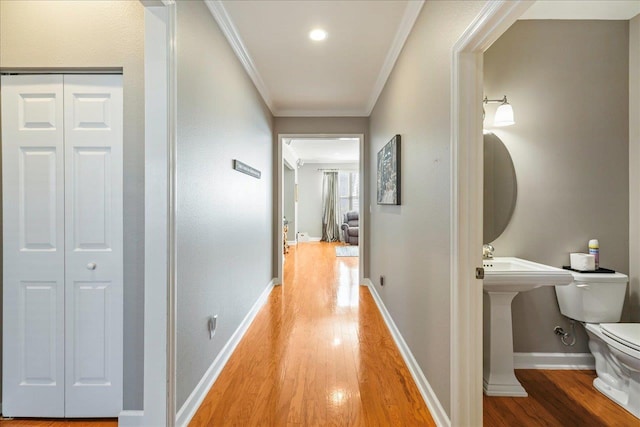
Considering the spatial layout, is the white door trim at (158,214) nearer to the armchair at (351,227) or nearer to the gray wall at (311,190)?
the armchair at (351,227)

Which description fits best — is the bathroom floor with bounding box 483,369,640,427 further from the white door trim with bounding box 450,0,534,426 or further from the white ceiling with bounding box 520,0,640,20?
the white ceiling with bounding box 520,0,640,20

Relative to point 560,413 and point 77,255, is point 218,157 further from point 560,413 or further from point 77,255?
point 560,413

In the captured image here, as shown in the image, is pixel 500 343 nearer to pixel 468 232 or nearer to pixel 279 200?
pixel 468 232

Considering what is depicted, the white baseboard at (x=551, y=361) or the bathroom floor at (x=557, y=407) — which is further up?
the white baseboard at (x=551, y=361)

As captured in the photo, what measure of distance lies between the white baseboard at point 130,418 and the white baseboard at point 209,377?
0.18 meters

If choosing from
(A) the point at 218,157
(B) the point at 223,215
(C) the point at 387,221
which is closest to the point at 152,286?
(B) the point at 223,215

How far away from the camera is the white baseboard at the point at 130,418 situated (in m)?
1.42

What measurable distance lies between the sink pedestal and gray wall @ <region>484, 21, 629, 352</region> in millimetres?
364

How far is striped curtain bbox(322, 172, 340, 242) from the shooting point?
9359 mm

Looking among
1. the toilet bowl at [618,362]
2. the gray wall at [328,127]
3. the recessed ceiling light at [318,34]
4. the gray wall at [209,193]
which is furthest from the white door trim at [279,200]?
the toilet bowl at [618,362]

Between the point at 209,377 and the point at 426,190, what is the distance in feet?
5.95

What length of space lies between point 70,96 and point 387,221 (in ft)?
8.40

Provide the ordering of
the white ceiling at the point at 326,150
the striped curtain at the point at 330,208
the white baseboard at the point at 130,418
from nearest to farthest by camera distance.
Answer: the white baseboard at the point at 130,418 → the white ceiling at the point at 326,150 → the striped curtain at the point at 330,208

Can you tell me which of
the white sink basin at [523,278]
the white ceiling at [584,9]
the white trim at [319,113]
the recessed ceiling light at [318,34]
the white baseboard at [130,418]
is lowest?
the white baseboard at [130,418]
